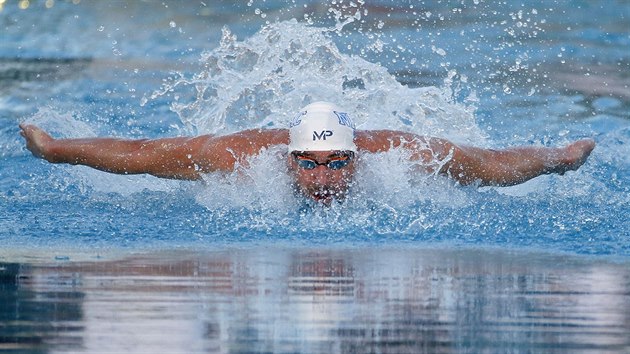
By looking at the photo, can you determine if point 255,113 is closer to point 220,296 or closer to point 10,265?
point 10,265

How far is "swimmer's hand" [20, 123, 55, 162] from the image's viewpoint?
29.6 ft

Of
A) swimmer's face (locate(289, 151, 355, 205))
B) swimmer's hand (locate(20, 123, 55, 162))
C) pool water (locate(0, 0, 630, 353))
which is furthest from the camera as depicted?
swimmer's hand (locate(20, 123, 55, 162))

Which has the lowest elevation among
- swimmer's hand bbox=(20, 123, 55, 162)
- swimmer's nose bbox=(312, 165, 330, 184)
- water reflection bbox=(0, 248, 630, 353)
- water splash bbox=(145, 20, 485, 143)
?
water reflection bbox=(0, 248, 630, 353)

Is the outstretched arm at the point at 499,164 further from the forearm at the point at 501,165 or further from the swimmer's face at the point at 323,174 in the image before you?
the swimmer's face at the point at 323,174

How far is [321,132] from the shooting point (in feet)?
27.6

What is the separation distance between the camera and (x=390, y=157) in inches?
340

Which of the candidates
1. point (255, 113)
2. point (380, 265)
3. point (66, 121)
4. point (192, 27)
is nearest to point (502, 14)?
point (192, 27)

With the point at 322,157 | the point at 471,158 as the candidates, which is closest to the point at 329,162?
the point at 322,157

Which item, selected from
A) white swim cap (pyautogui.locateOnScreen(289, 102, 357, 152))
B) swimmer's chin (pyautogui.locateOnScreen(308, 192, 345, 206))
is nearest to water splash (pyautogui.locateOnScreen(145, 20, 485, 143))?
white swim cap (pyautogui.locateOnScreen(289, 102, 357, 152))

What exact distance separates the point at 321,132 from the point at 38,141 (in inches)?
77.7

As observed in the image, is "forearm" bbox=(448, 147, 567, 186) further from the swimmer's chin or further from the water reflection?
the water reflection

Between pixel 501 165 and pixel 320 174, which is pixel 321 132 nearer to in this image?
pixel 320 174

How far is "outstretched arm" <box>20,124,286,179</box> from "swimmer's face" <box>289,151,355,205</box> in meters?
0.48

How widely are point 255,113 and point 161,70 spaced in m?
4.90
